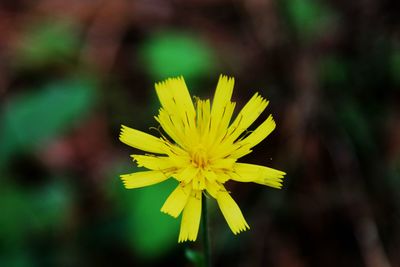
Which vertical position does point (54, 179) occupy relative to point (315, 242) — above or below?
above

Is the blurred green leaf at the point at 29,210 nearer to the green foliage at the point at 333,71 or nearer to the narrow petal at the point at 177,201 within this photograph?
the narrow petal at the point at 177,201

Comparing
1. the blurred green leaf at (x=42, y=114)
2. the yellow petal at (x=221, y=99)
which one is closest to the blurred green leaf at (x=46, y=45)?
the blurred green leaf at (x=42, y=114)

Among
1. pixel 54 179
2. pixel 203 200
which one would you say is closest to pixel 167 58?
pixel 54 179

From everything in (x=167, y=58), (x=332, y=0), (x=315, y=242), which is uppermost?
(x=332, y=0)

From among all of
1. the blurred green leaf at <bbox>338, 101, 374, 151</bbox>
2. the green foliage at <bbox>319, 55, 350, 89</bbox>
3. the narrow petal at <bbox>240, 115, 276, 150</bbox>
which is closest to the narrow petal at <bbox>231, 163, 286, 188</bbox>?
the narrow petal at <bbox>240, 115, 276, 150</bbox>

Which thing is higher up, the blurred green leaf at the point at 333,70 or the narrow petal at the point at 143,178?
the blurred green leaf at the point at 333,70

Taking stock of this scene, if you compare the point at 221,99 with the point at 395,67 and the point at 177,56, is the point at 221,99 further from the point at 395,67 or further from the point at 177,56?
the point at 177,56

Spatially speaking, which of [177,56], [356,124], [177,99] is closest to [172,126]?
[177,99]

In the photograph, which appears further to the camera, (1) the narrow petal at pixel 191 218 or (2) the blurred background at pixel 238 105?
(2) the blurred background at pixel 238 105

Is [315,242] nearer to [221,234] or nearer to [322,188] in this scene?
[322,188]
